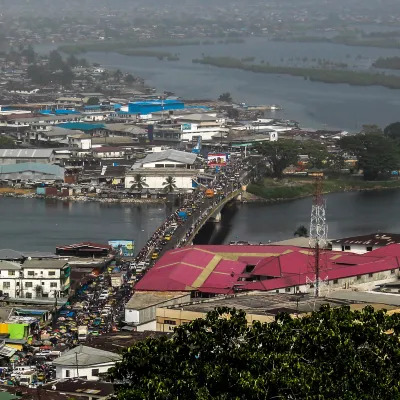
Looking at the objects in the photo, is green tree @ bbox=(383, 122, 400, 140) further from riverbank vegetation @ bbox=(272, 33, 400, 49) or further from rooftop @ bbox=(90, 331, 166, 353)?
riverbank vegetation @ bbox=(272, 33, 400, 49)

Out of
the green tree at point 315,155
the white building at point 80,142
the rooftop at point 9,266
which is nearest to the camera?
the rooftop at point 9,266

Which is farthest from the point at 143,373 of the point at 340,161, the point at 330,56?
the point at 330,56

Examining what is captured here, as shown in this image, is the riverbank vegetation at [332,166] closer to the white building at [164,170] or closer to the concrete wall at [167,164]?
the white building at [164,170]

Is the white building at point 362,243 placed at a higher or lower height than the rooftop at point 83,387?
lower

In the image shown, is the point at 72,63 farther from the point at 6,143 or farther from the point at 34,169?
the point at 34,169

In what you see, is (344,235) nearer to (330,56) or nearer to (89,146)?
(89,146)

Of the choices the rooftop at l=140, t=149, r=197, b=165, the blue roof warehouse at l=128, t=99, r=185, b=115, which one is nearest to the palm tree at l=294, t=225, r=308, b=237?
the rooftop at l=140, t=149, r=197, b=165

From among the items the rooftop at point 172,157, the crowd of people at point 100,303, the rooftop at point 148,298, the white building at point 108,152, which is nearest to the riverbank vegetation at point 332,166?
the rooftop at point 172,157
